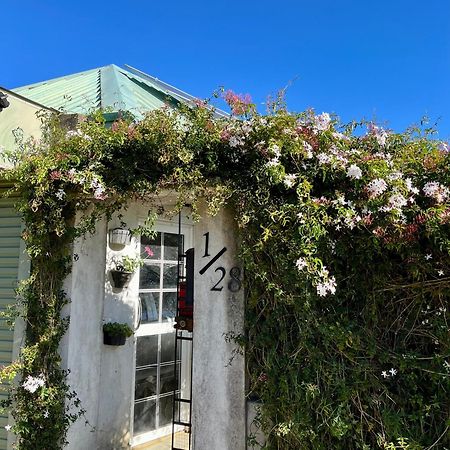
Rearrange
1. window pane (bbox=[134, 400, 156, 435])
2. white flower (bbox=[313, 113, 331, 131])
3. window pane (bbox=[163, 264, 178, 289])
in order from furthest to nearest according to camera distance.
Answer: window pane (bbox=[163, 264, 178, 289]), window pane (bbox=[134, 400, 156, 435]), white flower (bbox=[313, 113, 331, 131])

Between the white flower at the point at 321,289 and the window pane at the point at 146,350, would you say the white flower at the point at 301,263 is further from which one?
the window pane at the point at 146,350

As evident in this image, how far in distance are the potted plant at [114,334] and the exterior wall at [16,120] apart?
2009 mm

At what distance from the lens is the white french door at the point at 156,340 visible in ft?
15.6

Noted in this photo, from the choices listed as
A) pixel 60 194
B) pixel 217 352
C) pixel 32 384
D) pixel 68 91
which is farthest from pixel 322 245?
pixel 68 91

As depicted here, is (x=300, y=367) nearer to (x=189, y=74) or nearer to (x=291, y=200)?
(x=291, y=200)

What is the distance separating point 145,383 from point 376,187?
3.71 m

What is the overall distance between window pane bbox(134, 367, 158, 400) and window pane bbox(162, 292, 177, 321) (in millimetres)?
666

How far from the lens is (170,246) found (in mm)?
5441

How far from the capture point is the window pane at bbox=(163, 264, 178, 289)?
17.4 ft

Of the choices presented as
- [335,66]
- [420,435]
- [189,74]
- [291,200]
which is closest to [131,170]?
[291,200]

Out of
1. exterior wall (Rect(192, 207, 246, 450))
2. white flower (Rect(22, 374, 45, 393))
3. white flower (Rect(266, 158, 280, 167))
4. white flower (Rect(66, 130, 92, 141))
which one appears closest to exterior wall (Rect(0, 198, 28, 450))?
white flower (Rect(22, 374, 45, 393))

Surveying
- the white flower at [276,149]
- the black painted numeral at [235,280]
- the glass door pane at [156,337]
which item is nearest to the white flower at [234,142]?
the white flower at [276,149]

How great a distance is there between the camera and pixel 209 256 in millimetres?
3023

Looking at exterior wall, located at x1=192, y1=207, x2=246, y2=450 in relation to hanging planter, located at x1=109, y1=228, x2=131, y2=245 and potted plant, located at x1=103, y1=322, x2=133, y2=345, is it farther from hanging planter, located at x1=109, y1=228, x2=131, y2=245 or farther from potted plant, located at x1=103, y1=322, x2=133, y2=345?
hanging planter, located at x1=109, y1=228, x2=131, y2=245
